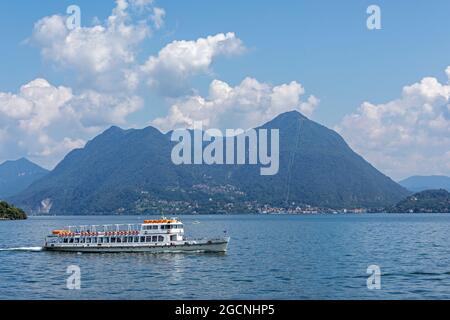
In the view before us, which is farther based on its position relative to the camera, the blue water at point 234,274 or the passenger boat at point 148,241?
the passenger boat at point 148,241

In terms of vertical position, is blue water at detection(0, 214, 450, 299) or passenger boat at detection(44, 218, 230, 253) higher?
passenger boat at detection(44, 218, 230, 253)

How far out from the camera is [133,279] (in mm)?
68688

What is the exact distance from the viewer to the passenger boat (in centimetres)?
10081

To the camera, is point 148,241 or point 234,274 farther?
point 148,241

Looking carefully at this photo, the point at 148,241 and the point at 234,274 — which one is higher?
the point at 148,241

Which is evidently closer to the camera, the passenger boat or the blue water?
the blue water

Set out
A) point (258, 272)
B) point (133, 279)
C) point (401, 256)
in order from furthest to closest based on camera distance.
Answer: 1. point (401, 256)
2. point (258, 272)
3. point (133, 279)

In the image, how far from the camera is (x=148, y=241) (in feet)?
338

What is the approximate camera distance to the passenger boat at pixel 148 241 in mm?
100812

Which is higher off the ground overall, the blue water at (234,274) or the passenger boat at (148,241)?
the passenger boat at (148,241)
